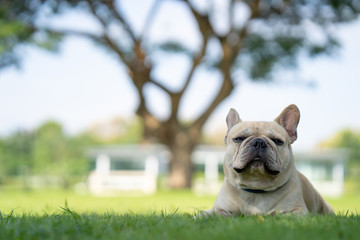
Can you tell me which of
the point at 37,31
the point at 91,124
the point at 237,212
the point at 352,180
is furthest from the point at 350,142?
the point at 237,212

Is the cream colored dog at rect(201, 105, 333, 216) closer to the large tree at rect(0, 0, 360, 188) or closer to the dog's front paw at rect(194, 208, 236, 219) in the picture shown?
the dog's front paw at rect(194, 208, 236, 219)

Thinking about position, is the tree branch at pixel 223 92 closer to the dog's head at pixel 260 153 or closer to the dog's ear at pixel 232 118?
the dog's ear at pixel 232 118

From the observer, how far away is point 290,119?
16.0 ft

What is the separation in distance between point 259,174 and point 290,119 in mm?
873

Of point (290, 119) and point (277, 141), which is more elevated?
point (290, 119)

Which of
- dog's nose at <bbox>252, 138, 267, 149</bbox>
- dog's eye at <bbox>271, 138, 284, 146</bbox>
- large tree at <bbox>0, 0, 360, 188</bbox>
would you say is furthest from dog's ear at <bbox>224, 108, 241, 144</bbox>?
large tree at <bbox>0, 0, 360, 188</bbox>

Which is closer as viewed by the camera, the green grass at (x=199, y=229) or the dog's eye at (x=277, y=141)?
the green grass at (x=199, y=229)

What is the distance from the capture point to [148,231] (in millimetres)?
3496

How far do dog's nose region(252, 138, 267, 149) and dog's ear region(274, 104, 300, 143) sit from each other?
→ 0.64 metres

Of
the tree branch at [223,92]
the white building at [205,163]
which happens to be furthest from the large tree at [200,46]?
the white building at [205,163]

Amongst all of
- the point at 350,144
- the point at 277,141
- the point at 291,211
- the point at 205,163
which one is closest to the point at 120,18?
the point at 277,141

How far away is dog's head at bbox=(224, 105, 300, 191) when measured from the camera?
14.0 feet

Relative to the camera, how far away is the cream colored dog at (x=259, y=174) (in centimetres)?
428

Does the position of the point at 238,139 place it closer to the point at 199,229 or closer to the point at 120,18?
the point at 199,229
